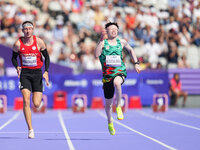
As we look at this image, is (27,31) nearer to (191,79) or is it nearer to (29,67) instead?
(29,67)

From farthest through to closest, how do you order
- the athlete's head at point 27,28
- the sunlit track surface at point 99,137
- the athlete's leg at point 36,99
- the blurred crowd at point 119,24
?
1. the blurred crowd at point 119,24
2. the athlete's leg at point 36,99
3. the athlete's head at point 27,28
4. the sunlit track surface at point 99,137

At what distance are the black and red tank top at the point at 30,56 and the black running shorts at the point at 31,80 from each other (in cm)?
10

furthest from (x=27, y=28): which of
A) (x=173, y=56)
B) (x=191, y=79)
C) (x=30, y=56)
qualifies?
(x=173, y=56)

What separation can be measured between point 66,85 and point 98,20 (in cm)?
505

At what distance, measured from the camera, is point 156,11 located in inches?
1001

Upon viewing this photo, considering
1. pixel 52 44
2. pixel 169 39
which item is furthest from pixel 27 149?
pixel 169 39

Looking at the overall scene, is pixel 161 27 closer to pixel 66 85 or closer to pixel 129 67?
pixel 129 67

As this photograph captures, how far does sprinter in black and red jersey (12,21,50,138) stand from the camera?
9938mm

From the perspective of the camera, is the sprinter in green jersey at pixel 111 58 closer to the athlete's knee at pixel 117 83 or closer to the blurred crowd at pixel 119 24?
the athlete's knee at pixel 117 83

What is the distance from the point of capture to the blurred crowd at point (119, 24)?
23031 mm

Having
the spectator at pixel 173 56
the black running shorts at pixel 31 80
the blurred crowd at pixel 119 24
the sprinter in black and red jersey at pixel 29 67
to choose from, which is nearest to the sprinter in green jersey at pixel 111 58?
the sprinter in black and red jersey at pixel 29 67

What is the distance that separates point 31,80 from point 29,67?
0.27 meters

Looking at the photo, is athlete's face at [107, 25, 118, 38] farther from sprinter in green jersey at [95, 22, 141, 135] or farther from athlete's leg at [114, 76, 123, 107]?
athlete's leg at [114, 76, 123, 107]

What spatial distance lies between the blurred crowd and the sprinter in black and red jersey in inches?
474
